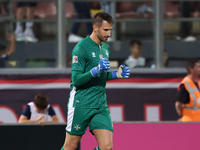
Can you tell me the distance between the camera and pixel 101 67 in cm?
387

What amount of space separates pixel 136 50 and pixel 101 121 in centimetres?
375

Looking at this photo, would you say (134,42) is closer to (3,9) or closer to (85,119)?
(3,9)

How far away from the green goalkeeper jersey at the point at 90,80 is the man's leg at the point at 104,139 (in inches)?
10.7

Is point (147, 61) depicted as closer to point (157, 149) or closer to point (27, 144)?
point (157, 149)

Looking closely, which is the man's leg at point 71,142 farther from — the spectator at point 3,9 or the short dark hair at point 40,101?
the spectator at point 3,9

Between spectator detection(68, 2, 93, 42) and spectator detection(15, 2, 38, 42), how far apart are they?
71cm

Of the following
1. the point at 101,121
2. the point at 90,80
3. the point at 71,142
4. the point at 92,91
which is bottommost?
the point at 71,142

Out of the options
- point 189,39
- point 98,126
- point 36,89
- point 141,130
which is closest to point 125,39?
point 189,39

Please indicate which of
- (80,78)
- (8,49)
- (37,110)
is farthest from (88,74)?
(8,49)

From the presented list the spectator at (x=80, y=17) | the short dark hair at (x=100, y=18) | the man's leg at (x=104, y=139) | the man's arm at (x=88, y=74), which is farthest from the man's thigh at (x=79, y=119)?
the spectator at (x=80, y=17)

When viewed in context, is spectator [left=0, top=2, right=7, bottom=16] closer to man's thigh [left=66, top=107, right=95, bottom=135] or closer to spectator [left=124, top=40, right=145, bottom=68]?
spectator [left=124, top=40, right=145, bottom=68]

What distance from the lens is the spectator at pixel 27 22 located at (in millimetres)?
7613

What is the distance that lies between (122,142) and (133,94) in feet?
8.27

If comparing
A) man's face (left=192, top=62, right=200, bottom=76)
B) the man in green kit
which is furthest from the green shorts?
man's face (left=192, top=62, right=200, bottom=76)
